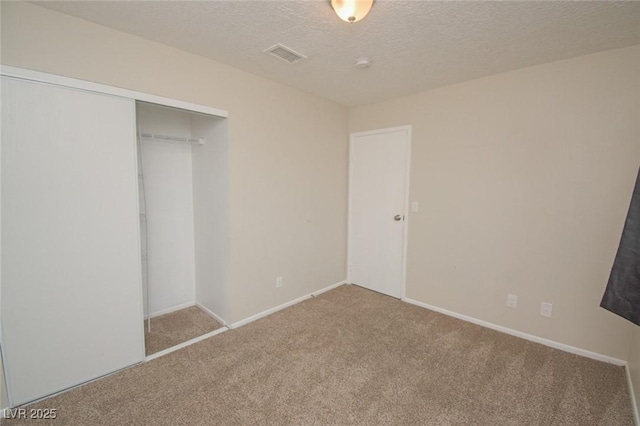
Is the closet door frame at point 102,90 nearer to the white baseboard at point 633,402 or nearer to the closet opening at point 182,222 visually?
the closet opening at point 182,222

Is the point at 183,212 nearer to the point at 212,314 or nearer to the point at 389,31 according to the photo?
the point at 212,314

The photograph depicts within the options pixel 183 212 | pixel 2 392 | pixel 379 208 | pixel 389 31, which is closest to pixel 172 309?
pixel 183 212

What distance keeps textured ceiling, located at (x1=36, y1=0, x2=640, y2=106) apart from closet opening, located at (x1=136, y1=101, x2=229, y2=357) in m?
0.78

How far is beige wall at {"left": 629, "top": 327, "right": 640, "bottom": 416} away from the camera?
68.9 inches

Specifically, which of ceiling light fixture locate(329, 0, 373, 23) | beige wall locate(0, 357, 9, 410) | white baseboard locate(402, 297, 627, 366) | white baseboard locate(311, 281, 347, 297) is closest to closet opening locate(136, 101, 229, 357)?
beige wall locate(0, 357, 9, 410)

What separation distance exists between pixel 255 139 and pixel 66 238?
165cm

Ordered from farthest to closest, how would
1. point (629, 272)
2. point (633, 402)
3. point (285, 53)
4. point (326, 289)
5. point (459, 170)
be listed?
point (326, 289), point (459, 170), point (285, 53), point (633, 402), point (629, 272)

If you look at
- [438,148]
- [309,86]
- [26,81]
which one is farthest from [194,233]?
[438,148]

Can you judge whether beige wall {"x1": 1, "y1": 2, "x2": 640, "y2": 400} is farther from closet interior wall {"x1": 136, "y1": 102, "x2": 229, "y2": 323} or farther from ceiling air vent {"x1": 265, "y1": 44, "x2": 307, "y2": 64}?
ceiling air vent {"x1": 265, "y1": 44, "x2": 307, "y2": 64}

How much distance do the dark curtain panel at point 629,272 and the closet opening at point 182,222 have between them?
289 centimetres

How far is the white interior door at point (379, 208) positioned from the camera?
11.0 ft

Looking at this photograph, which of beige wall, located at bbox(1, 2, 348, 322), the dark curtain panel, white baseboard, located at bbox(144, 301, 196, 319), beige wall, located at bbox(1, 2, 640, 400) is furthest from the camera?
white baseboard, located at bbox(144, 301, 196, 319)

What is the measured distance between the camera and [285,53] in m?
2.24

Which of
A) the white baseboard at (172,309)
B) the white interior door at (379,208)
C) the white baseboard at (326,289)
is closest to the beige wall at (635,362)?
the white interior door at (379,208)
